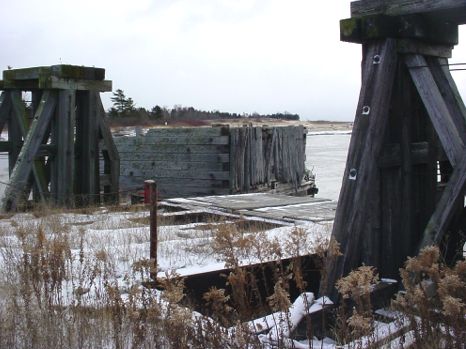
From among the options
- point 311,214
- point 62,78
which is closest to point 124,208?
point 62,78

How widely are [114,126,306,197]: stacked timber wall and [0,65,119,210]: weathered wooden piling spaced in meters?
4.16

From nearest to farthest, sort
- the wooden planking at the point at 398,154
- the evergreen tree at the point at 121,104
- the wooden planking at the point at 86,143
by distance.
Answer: the wooden planking at the point at 398,154
the wooden planking at the point at 86,143
the evergreen tree at the point at 121,104

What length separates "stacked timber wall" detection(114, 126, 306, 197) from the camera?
1597cm

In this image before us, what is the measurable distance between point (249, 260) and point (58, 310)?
2010 mm

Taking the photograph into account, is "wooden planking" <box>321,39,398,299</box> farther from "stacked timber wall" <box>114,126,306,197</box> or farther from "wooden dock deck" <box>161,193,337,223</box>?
"stacked timber wall" <box>114,126,306,197</box>

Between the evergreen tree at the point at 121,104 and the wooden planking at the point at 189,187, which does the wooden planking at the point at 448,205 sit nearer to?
the wooden planking at the point at 189,187

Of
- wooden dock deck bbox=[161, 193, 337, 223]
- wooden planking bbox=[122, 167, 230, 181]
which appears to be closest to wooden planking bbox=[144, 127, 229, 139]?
wooden planking bbox=[122, 167, 230, 181]

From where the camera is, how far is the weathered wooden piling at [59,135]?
10641mm

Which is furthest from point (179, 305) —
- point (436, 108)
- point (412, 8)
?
point (412, 8)

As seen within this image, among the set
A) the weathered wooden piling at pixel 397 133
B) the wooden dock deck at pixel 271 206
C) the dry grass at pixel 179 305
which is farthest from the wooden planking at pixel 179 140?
the weathered wooden piling at pixel 397 133

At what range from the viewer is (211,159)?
52.7 feet

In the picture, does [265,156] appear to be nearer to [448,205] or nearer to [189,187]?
[189,187]

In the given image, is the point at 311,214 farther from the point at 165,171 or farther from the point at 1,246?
the point at 165,171

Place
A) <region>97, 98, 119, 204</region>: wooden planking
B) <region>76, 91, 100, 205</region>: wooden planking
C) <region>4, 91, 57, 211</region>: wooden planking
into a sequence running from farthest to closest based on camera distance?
<region>97, 98, 119, 204</region>: wooden planking, <region>76, 91, 100, 205</region>: wooden planking, <region>4, 91, 57, 211</region>: wooden planking
